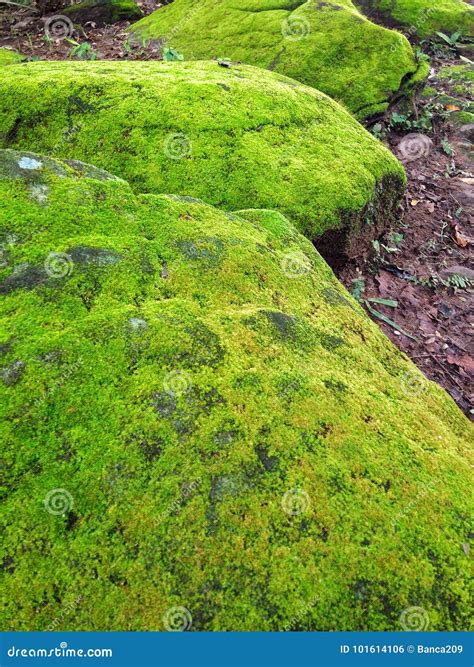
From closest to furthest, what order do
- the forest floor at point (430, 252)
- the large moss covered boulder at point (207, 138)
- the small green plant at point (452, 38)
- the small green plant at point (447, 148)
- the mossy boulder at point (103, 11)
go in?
the large moss covered boulder at point (207, 138), the forest floor at point (430, 252), the small green plant at point (447, 148), the small green plant at point (452, 38), the mossy boulder at point (103, 11)

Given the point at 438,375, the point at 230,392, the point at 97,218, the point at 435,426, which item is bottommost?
the point at 438,375

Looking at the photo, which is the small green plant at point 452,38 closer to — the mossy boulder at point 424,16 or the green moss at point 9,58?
the mossy boulder at point 424,16

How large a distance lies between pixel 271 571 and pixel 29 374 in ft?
4.56

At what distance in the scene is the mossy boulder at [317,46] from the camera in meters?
7.75

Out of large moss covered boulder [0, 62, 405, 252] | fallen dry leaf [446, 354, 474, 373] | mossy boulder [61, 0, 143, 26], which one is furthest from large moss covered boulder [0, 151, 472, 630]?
mossy boulder [61, 0, 143, 26]

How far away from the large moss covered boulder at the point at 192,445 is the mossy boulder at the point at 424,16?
10544 millimetres

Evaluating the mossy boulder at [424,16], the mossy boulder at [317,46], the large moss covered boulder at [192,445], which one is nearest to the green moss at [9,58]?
the mossy boulder at [317,46]

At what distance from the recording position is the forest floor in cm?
502

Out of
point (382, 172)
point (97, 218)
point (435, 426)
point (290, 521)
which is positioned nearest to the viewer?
point (290, 521)

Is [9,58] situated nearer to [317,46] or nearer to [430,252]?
[317,46]

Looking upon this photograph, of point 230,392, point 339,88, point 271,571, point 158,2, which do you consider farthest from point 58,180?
point 158,2

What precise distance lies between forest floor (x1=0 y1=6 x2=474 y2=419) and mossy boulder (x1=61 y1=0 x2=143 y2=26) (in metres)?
2.49

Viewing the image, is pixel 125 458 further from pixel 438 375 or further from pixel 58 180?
pixel 438 375

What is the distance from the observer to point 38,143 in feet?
16.5
